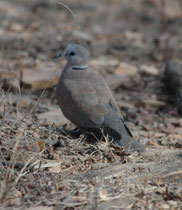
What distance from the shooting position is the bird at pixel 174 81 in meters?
5.69

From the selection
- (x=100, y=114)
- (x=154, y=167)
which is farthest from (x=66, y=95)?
(x=154, y=167)

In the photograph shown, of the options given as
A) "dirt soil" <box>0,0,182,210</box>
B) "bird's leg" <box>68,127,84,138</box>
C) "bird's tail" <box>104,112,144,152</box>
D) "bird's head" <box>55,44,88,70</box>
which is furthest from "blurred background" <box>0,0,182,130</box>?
"bird's tail" <box>104,112,144,152</box>

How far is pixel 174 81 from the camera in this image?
19.9ft

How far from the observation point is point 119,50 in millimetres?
7852

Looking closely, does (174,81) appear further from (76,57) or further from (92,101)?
(92,101)

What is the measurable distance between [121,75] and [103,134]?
8.51 ft

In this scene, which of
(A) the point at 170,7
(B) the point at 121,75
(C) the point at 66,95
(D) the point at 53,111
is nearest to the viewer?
(C) the point at 66,95

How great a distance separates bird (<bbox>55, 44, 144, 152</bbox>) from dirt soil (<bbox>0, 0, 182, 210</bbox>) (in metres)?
0.16

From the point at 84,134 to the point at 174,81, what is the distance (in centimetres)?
209

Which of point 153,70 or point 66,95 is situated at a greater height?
point 66,95

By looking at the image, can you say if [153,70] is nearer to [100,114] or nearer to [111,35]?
[111,35]

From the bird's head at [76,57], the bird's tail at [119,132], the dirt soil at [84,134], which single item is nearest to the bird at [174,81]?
the dirt soil at [84,134]

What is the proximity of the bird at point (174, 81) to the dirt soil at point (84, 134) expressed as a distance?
3.5 inches

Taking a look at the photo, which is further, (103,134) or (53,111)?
(53,111)
